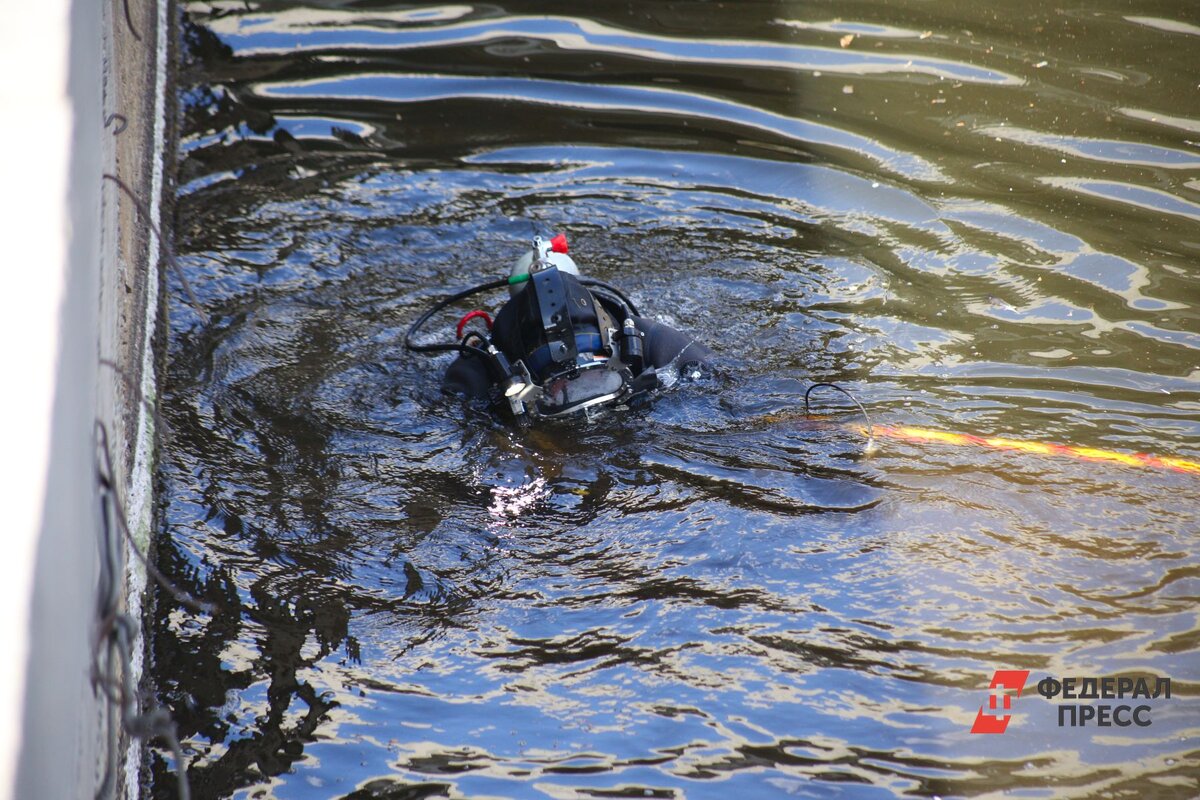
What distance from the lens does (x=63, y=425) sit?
5.96ft

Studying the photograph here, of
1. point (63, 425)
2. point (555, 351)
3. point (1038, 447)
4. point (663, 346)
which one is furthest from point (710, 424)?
point (63, 425)

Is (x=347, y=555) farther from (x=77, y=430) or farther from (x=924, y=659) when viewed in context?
→ (x=924, y=659)

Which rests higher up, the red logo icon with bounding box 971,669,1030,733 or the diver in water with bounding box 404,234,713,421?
the diver in water with bounding box 404,234,713,421

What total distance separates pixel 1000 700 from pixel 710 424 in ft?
4.73

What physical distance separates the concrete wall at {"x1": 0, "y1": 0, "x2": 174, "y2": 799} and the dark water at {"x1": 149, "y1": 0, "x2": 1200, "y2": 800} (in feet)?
1.77

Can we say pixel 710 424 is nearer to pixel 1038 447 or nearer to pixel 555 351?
pixel 555 351

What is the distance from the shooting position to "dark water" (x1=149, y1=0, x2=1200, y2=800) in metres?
2.55

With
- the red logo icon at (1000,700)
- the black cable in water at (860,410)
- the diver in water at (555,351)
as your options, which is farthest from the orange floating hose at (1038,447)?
the red logo icon at (1000,700)

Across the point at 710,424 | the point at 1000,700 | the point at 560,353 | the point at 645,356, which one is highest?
the point at 560,353

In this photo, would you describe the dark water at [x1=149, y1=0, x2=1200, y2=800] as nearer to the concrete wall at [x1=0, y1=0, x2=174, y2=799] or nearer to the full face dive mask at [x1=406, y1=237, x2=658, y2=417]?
the full face dive mask at [x1=406, y1=237, x2=658, y2=417]

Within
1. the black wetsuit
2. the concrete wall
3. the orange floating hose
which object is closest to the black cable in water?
the orange floating hose

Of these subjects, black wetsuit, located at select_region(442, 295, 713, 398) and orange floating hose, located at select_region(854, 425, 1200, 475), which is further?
black wetsuit, located at select_region(442, 295, 713, 398)

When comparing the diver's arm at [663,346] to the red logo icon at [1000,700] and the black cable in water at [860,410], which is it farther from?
the red logo icon at [1000,700]

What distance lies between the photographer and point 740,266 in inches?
191
